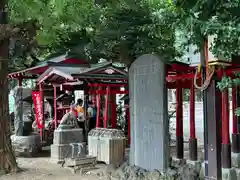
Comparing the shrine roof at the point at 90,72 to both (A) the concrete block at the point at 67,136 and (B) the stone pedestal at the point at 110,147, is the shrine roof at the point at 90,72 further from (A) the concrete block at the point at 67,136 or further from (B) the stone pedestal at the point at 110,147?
(B) the stone pedestal at the point at 110,147

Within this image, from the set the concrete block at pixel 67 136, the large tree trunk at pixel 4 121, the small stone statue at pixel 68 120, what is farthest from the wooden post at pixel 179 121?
the large tree trunk at pixel 4 121

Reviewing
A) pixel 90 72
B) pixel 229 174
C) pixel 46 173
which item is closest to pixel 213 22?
pixel 229 174

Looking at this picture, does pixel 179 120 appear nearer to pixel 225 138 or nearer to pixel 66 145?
pixel 225 138

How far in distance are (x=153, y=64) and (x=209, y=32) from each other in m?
2.92

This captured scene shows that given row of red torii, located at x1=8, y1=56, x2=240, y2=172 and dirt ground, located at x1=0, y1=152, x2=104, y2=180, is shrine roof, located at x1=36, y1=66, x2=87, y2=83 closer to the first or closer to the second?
row of red torii, located at x1=8, y1=56, x2=240, y2=172

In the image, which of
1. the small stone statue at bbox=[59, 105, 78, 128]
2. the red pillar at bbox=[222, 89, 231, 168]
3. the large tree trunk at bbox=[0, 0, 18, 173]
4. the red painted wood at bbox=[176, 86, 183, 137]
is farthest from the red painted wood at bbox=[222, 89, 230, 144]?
the large tree trunk at bbox=[0, 0, 18, 173]

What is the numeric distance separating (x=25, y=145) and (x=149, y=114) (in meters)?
5.31

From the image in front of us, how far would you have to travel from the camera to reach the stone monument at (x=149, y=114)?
7316 millimetres

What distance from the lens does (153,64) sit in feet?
→ 24.6

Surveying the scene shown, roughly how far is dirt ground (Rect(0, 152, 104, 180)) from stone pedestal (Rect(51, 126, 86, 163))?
32 cm

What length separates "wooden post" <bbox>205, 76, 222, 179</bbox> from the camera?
247 inches

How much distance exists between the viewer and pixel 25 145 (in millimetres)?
11367

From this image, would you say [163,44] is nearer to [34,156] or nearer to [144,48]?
[144,48]

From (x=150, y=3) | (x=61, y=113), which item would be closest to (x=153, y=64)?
(x=150, y=3)
